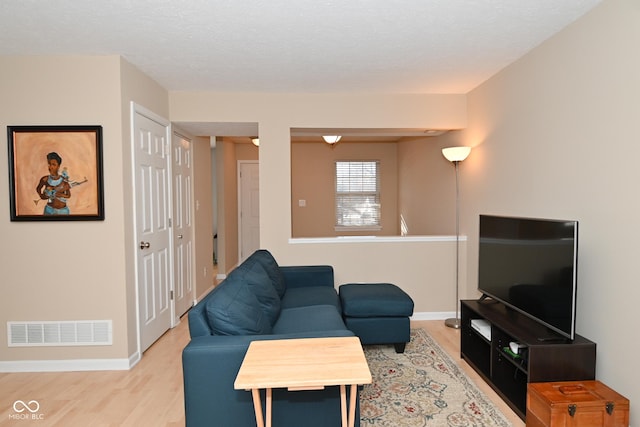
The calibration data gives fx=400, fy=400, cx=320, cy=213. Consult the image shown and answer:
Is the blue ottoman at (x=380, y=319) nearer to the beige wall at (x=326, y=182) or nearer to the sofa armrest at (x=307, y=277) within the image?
the sofa armrest at (x=307, y=277)

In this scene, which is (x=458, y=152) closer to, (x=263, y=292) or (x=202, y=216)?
(x=263, y=292)

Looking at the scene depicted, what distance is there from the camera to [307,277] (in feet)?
13.2

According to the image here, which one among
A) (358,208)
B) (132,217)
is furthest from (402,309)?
(358,208)

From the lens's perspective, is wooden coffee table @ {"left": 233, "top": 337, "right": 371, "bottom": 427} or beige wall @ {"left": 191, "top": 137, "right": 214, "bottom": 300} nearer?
wooden coffee table @ {"left": 233, "top": 337, "right": 371, "bottom": 427}

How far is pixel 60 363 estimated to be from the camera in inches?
126

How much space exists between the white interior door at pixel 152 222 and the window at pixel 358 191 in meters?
3.66

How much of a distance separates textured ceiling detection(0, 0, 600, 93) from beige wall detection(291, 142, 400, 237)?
3413 millimetres

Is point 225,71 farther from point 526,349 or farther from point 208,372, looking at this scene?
point 526,349

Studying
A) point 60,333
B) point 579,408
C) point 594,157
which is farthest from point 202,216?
point 579,408

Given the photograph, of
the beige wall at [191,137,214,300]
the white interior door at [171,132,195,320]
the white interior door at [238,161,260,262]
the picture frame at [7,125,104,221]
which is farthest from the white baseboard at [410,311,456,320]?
the white interior door at [238,161,260,262]

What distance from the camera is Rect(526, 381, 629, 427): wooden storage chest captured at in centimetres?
205

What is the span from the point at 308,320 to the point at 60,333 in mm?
2046

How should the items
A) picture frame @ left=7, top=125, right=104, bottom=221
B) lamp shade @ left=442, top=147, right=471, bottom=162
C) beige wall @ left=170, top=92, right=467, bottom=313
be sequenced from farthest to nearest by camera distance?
1. beige wall @ left=170, top=92, right=467, bottom=313
2. lamp shade @ left=442, top=147, right=471, bottom=162
3. picture frame @ left=7, top=125, right=104, bottom=221

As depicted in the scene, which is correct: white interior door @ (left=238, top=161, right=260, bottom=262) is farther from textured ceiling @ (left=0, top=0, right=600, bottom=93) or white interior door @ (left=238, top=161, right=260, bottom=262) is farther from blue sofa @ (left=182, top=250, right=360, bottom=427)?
blue sofa @ (left=182, top=250, right=360, bottom=427)
